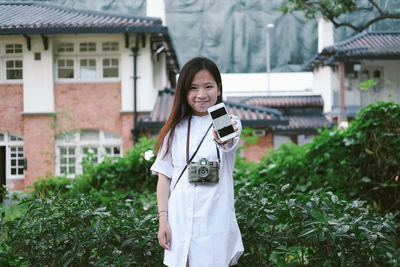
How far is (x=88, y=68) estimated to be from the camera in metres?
3.95

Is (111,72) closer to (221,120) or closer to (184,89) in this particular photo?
(184,89)

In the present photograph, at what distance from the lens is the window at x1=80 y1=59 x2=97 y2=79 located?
154 inches

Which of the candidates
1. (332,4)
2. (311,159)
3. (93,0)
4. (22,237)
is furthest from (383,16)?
(22,237)

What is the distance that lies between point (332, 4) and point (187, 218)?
3565mm

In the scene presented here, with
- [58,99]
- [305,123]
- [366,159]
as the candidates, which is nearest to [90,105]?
[58,99]

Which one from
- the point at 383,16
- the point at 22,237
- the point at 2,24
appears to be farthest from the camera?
the point at 383,16

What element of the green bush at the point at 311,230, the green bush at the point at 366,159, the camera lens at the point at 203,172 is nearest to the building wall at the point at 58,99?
the green bush at the point at 366,159

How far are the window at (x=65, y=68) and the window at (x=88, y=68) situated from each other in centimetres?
9

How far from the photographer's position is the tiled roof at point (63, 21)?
3257 mm

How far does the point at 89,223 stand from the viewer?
150cm

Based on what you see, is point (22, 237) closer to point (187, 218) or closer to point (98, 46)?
point (187, 218)

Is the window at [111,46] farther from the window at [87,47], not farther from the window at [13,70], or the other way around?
the window at [13,70]

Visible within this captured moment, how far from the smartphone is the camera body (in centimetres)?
8

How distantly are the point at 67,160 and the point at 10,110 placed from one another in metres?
0.58
